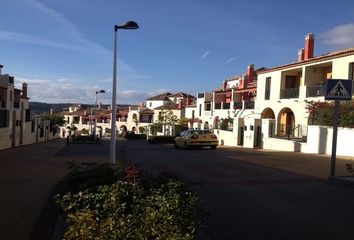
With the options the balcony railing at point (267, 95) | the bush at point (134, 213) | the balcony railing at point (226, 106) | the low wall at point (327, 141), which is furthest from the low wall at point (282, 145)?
the bush at point (134, 213)

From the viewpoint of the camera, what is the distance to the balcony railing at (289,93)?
39.9 metres

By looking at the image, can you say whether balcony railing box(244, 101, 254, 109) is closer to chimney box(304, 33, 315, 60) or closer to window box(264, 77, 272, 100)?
window box(264, 77, 272, 100)

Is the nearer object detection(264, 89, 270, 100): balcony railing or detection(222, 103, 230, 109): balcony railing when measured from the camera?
detection(264, 89, 270, 100): balcony railing

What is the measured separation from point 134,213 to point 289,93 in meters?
37.8

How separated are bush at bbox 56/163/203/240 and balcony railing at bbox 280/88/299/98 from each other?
117 ft

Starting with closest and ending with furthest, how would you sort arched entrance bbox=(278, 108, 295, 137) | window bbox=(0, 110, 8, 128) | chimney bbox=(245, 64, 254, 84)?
window bbox=(0, 110, 8, 128)
arched entrance bbox=(278, 108, 295, 137)
chimney bbox=(245, 64, 254, 84)

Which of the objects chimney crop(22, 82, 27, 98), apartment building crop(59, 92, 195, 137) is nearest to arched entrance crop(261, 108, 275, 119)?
chimney crop(22, 82, 27, 98)

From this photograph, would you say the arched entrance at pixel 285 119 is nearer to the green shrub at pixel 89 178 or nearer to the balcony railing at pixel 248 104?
the balcony railing at pixel 248 104

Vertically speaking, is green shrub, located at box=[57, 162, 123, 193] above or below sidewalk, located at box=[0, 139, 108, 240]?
above

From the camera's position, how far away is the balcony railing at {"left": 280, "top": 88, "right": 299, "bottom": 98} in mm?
39938

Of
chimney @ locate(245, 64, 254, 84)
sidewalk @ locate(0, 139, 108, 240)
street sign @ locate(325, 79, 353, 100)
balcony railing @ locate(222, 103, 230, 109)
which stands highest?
chimney @ locate(245, 64, 254, 84)

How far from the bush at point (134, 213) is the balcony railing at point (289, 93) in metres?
35.8

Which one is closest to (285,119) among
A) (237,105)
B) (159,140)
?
(237,105)

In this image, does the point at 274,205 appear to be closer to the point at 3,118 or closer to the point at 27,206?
the point at 27,206
